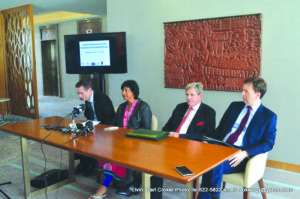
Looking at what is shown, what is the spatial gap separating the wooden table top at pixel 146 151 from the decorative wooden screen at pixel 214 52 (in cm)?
185

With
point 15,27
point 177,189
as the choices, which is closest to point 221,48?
point 177,189

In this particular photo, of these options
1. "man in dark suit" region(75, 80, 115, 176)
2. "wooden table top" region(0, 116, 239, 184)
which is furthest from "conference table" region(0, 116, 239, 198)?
"man in dark suit" region(75, 80, 115, 176)

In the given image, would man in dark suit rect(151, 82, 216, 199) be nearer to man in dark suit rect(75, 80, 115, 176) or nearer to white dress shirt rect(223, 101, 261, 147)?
white dress shirt rect(223, 101, 261, 147)

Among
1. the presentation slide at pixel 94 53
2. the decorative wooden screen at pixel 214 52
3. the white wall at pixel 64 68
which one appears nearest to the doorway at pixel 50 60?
the white wall at pixel 64 68

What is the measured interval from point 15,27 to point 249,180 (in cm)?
709

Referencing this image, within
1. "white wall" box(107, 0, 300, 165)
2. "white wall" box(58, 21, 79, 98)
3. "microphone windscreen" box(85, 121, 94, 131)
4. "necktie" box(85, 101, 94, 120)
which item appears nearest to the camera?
"microphone windscreen" box(85, 121, 94, 131)

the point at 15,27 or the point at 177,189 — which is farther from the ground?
the point at 15,27

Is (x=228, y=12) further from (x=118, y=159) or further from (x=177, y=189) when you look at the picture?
(x=118, y=159)

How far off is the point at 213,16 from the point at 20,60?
5418 mm

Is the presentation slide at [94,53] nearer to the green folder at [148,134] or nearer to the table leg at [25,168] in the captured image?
the table leg at [25,168]

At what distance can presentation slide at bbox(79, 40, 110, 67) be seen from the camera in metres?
5.16

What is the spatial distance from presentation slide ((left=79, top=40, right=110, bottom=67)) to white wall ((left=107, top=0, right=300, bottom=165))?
16.1 inches

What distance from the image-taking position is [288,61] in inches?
142

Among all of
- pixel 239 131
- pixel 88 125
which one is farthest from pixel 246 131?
pixel 88 125
